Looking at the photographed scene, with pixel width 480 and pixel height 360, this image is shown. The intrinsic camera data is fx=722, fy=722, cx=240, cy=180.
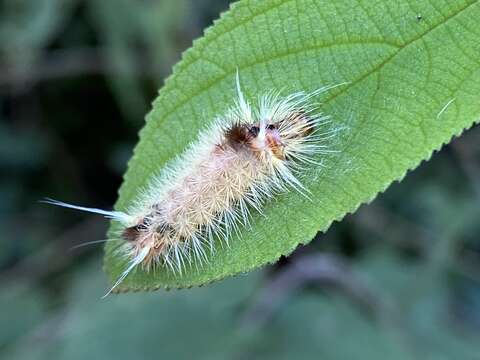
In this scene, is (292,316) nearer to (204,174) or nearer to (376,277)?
(376,277)

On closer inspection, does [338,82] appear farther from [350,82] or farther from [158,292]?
[158,292]

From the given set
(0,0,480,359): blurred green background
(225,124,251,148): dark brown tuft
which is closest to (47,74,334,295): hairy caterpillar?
(225,124,251,148): dark brown tuft

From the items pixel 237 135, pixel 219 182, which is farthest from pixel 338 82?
pixel 219 182

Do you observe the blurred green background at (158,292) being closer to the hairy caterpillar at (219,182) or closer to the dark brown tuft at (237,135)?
the hairy caterpillar at (219,182)

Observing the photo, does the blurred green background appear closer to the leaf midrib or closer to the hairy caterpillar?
the hairy caterpillar

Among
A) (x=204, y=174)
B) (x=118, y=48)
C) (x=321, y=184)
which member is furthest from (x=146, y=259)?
(x=118, y=48)

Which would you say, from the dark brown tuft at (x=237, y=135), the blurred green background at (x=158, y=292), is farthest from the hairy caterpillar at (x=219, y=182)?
the blurred green background at (x=158, y=292)
